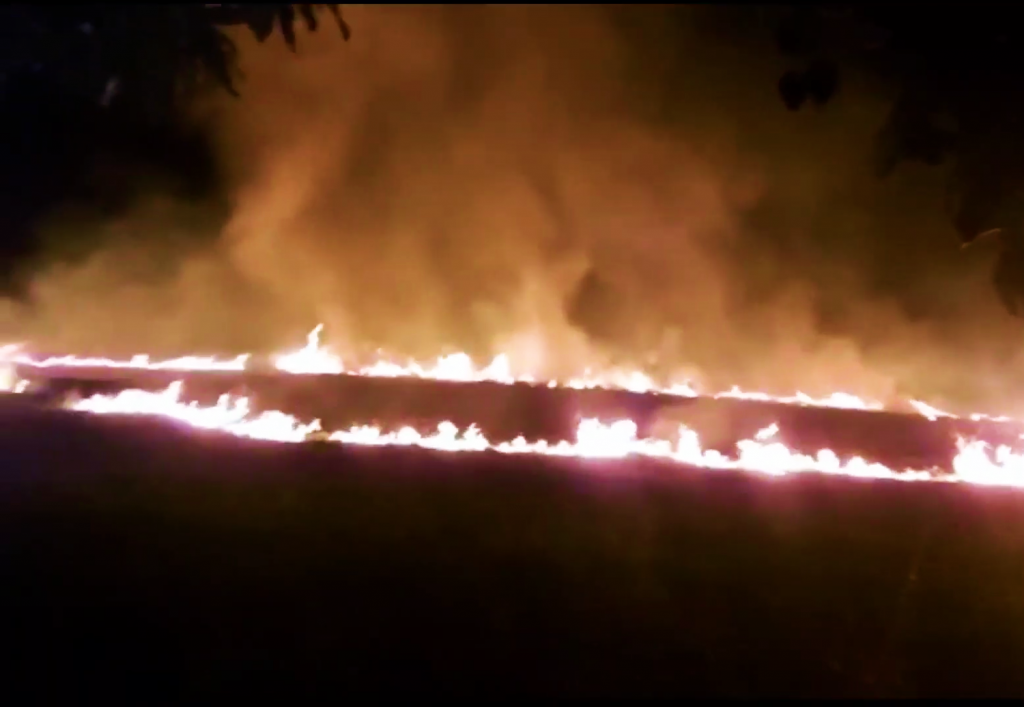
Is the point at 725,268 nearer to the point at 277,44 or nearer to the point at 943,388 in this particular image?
the point at 943,388

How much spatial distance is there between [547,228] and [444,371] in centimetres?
245

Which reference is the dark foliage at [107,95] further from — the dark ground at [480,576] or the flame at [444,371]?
the dark ground at [480,576]

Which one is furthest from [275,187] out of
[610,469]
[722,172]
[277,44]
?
[610,469]

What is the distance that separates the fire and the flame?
1.75 feet

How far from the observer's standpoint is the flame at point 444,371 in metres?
5.70

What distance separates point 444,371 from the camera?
5.97m

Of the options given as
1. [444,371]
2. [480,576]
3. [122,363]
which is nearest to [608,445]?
[480,576]

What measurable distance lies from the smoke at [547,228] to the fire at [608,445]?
2.52 meters

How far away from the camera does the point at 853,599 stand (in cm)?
374

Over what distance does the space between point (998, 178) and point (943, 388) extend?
370 centimetres

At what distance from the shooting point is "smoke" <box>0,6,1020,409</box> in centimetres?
775

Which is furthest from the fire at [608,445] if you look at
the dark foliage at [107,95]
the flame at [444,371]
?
the dark foliage at [107,95]

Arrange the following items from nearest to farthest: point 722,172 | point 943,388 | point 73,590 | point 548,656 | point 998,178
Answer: point 548,656
point 73,590
point 998,178
point 943,388
point 722,172

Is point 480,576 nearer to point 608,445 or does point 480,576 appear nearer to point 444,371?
point 608,445
